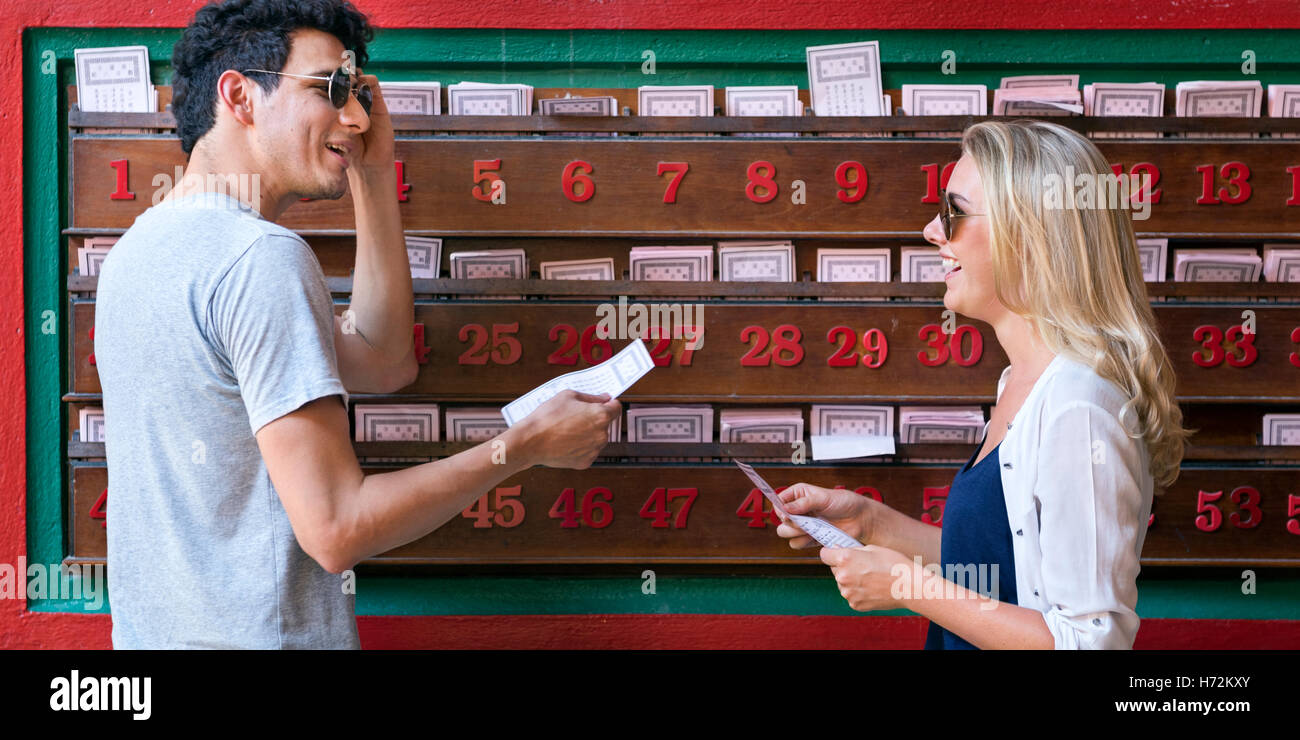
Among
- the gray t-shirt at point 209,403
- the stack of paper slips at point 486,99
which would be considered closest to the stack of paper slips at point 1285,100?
the stack of paper slips at point 486,99

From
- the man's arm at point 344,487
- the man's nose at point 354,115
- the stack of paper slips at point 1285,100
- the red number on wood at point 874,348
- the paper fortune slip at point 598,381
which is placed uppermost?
the stack of paper slips at point 1285,100

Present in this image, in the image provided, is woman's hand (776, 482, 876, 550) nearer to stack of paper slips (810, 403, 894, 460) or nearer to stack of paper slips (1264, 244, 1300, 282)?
stack of paper slips (810, 403, 894, 460)

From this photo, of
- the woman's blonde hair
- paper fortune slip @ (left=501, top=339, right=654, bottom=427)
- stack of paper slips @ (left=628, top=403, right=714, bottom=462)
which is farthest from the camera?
stack of paper slips @ (left=628, top=403, right=714, bottom=462)

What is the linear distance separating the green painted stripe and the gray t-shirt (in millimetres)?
1067

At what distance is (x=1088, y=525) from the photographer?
1705 millimetres

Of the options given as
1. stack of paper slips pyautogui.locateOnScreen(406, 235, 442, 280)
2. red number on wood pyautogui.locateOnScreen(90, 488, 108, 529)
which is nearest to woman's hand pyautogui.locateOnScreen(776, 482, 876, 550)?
stack of paper slips pyautogui.locateOnScreen(406, 235, 442, 280)

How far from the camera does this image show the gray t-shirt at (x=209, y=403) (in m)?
1.73

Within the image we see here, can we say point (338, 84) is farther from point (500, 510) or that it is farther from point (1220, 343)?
point (1220, 343)

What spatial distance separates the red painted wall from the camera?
2.74 meters

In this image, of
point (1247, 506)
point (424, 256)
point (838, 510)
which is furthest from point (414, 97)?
point (1247, 506)

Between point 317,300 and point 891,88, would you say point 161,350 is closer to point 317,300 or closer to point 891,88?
point 317,300

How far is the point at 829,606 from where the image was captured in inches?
114

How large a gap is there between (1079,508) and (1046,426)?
16 centimetres

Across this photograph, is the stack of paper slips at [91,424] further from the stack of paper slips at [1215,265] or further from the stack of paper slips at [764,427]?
the stack of paper slips at [1215,265]
